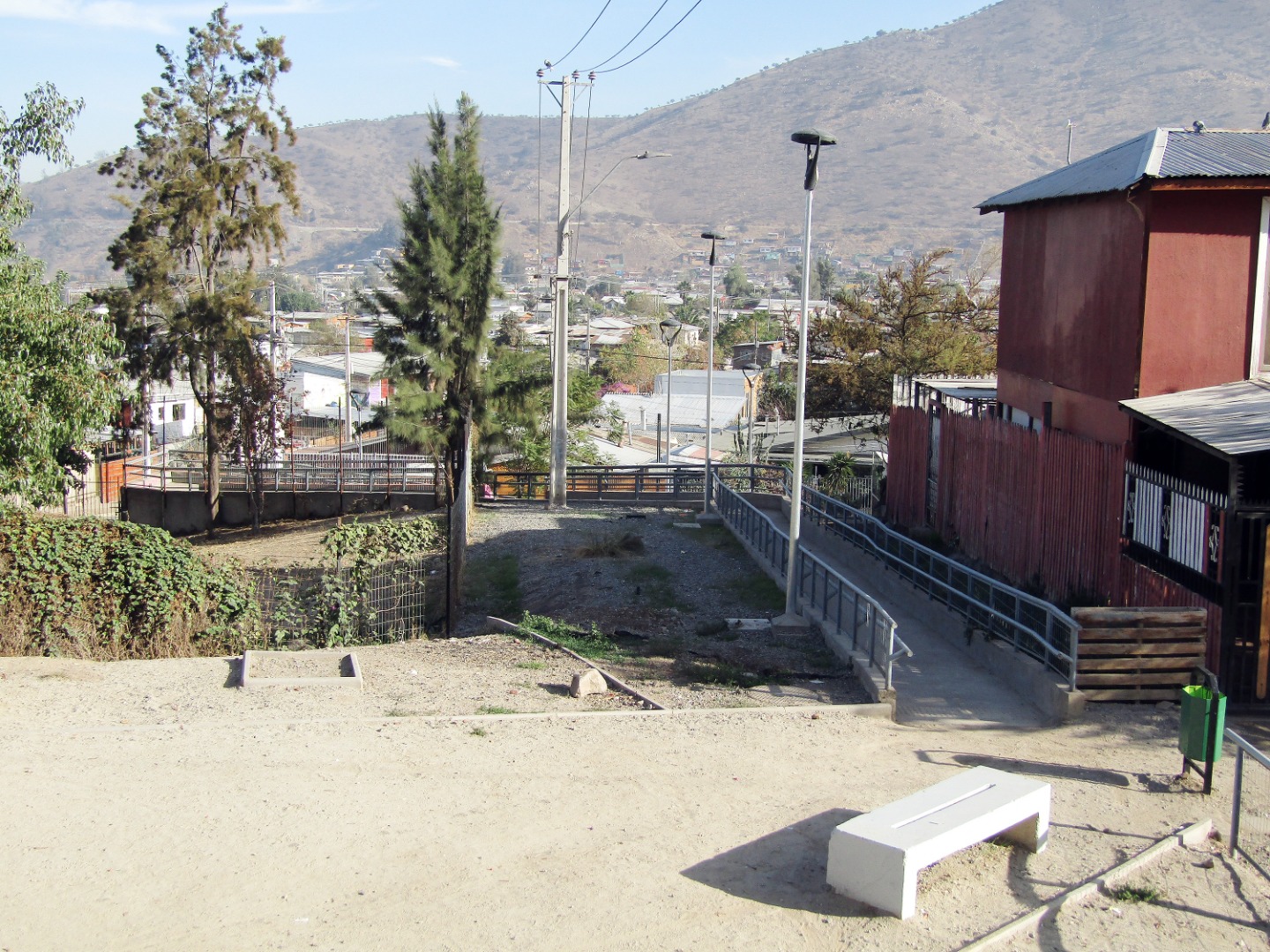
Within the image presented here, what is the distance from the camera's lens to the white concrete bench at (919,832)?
7.51 meters

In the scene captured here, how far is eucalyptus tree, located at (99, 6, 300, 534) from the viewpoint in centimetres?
3294

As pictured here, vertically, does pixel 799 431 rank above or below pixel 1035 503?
above

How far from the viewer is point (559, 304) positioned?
96.8ft

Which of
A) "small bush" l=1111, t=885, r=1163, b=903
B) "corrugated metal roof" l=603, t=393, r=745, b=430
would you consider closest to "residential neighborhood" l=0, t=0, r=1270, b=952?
"small bush" l=1111, t=885, r=1163, b=903

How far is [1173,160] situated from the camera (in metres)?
14.8

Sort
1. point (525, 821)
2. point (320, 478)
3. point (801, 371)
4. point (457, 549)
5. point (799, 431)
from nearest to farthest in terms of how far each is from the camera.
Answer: point (525, 821) < point (801, 371) < point (799, 431) < point (457, 549) < point (320, 478)

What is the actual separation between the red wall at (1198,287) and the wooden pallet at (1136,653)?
3.85 meters

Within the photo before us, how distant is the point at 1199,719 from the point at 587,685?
583cm

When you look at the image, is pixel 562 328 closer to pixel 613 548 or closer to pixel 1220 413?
pixel 613 548

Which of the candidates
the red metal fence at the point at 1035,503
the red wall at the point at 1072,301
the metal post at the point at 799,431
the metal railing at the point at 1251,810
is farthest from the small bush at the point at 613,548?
the metal railing at the point at 1251,810

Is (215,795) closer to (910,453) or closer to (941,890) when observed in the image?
(941,890)

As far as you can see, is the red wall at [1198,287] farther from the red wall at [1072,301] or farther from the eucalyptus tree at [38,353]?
the eucalyptus tree at [38,353]

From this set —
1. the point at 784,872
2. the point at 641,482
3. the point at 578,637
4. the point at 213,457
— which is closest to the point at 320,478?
the point at 213,457

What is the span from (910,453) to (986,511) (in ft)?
16.9
